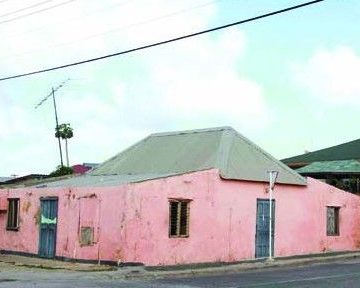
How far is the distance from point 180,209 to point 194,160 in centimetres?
323

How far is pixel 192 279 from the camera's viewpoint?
18.3 m

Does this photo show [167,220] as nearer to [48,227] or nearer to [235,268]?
[235,268]

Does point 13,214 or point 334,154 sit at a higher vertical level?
point 334,154

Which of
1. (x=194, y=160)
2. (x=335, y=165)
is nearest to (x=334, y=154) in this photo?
(x=335, y=165)

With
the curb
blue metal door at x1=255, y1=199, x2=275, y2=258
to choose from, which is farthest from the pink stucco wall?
the curb

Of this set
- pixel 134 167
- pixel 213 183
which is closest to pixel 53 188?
pixel 134 167

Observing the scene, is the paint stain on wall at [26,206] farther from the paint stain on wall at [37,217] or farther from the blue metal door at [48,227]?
the blue metal door at [48,227]

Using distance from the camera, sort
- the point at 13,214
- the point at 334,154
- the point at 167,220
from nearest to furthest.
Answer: the point at 167,220 < the point at 13,214 < the point at 334,154

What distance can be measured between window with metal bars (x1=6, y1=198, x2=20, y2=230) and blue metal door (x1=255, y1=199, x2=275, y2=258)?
30.7ft

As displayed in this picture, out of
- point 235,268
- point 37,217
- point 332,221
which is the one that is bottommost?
point 235,268

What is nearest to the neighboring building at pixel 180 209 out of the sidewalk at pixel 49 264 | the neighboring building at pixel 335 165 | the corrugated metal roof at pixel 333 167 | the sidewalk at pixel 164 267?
the sidewalk at pixel 49 264

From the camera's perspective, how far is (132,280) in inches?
694

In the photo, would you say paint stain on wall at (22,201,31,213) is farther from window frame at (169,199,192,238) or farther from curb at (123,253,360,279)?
curb at (123,253,360,279)

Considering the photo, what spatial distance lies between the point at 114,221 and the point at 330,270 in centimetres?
707
